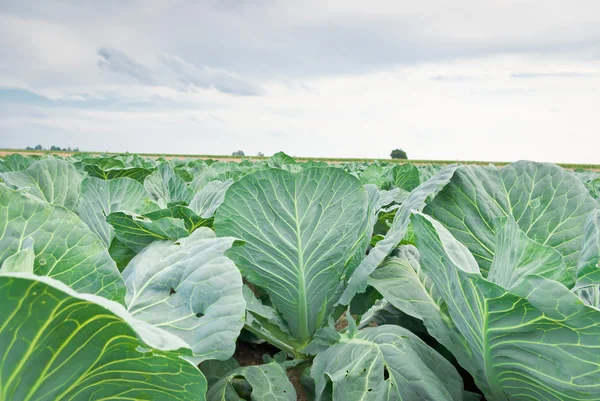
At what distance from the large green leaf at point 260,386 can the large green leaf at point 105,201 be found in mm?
925

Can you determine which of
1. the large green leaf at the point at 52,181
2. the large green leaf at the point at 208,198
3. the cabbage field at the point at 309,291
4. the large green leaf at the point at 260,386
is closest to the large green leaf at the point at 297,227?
the cabbage field at the point at 309,291

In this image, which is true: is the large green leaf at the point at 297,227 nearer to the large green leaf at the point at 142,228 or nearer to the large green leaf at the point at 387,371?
the large green leaf at the point at 142,228

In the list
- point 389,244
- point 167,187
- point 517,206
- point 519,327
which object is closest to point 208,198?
point 167,187

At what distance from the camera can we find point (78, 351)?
2.73 ft

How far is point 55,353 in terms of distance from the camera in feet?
2.67

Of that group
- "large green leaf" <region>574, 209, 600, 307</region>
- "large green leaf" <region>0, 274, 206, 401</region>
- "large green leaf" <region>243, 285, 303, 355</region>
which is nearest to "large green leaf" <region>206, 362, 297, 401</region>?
"large green leaf" <region>243, 285, 303, 355</region>

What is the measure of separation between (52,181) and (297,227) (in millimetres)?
1545

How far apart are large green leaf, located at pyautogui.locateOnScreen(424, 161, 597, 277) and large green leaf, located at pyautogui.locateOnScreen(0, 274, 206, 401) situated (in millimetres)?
1143

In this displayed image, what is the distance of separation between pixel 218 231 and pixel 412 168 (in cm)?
346

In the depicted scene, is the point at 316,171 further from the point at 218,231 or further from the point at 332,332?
the point at 332,332

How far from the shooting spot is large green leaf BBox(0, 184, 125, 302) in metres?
1.06

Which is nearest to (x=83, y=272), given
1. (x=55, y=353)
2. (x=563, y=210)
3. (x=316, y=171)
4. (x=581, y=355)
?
(x=55, y=353)

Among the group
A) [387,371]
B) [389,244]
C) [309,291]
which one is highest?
[389,244]

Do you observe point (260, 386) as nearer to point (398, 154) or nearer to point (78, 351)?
point (78, 351)
